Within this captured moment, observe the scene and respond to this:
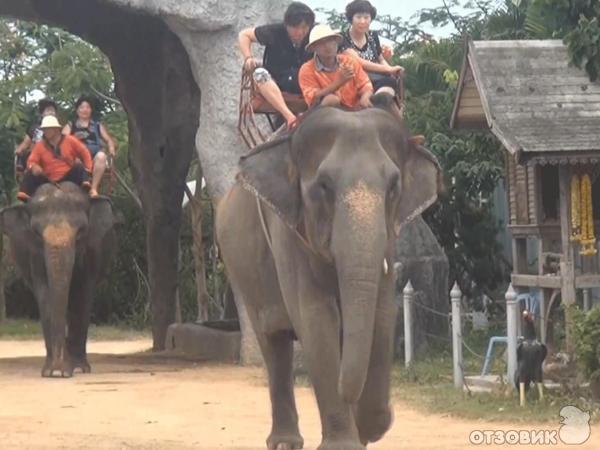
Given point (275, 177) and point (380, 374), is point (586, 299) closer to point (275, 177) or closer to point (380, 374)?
point (380, 374)

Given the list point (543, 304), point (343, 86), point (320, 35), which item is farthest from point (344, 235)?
point (543, 304)

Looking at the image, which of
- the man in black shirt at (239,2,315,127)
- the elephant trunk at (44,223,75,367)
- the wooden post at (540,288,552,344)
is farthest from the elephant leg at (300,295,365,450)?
the elephant trunk at (44,223,75,367)

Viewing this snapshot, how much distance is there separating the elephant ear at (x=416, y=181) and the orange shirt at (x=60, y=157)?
26.3ft

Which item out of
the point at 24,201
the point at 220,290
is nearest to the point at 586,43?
the point at 24,201

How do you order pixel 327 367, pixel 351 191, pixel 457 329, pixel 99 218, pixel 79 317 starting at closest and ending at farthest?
pixel 351 191 → pixel 327 367 → pixel 457 329 → pixel 99 218 → pixel 79 317

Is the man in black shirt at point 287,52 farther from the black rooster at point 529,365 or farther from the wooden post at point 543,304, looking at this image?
the wooden post at point 543,304

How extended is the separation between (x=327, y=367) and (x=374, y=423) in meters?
0.42

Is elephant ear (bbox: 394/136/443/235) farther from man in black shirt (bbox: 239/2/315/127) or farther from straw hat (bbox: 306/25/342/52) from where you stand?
man in black shirt (bbox: 239/2/315/127)

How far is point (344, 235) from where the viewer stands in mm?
7520

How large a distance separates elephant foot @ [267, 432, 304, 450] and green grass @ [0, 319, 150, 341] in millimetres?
16067

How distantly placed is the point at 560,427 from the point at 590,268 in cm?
343

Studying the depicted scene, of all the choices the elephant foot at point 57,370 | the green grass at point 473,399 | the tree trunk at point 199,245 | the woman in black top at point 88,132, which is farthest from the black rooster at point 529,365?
the tree trunk at point 199,245

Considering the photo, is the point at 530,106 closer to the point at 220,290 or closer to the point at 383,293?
the point at 383,293

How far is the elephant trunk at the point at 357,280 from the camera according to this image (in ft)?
24.2
